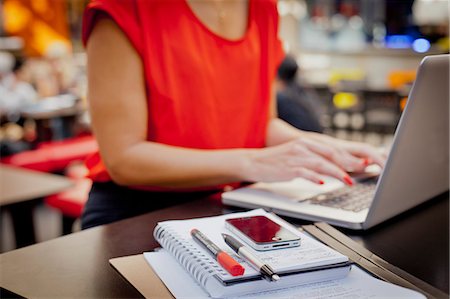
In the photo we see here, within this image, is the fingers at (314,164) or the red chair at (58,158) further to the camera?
the red chair at (58,158)

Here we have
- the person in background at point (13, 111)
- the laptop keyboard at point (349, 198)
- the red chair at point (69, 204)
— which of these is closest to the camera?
the laptop keyboard at point (349, 198)

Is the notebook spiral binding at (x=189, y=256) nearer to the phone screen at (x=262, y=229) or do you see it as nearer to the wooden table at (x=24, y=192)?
the phone screen at (x=262, y=229)

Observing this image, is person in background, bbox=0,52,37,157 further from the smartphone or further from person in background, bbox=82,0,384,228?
the smartphone

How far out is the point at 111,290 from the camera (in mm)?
599

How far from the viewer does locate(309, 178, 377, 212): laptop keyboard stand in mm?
878

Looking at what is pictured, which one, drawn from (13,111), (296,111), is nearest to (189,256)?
(296,111)

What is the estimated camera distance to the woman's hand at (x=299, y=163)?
90cm

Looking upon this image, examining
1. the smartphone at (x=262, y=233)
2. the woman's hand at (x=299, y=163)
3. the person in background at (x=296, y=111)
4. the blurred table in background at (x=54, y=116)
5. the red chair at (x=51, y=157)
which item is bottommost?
the red chair at (x=51, y=157)

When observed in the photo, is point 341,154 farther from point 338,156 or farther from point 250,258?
point 250,258

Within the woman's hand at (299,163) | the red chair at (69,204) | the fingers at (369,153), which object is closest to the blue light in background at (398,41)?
the red chair at (69,204)

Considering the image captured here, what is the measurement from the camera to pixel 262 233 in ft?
2.08

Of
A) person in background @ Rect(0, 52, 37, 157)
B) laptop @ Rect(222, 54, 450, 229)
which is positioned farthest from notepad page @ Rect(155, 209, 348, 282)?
person in background @ Rect(0, 52, 37, 157)

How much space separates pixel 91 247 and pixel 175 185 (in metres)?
0.29

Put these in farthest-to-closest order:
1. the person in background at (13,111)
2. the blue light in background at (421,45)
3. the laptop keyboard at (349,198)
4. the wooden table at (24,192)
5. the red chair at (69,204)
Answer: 1. the blue light in background at (421,45)
2. the person in background at (13,111)
3. the red chair at (69,204)
4. the wooden table at (24,192)
5. the laptop keyboard at (349,198)
